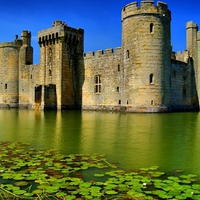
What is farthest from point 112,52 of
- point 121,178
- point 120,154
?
point 121,178

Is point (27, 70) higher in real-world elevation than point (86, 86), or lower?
higher

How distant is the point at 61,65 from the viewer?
2741cm

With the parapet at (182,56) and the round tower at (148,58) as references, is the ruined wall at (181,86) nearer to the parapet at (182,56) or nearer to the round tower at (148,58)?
the parapet at (182,56)

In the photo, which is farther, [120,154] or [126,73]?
[126,73]

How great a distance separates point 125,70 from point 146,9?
4.64 metres

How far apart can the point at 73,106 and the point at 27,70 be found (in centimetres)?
875

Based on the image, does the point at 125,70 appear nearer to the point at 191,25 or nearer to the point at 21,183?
the point at 191,25

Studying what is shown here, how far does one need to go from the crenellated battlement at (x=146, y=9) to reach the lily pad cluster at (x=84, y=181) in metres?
17.5

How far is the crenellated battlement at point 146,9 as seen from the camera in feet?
70.3

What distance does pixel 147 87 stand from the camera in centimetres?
2116

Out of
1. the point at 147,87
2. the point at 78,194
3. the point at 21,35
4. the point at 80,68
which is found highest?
the point at 21,35

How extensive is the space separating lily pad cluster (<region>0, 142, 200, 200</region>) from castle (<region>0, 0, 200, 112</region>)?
52.3ft

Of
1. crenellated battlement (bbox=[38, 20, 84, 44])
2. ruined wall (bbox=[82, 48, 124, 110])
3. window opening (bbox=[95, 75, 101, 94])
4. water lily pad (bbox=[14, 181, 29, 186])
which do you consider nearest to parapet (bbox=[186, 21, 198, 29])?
ruined wall (bbox=[82, 48, 124, 110])

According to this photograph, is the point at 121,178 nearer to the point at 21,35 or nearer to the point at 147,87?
the point at 147,87
